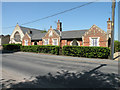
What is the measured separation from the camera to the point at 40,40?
89.6ft

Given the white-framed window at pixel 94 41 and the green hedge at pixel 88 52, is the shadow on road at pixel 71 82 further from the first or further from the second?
the white-framed window at pixel 94 41

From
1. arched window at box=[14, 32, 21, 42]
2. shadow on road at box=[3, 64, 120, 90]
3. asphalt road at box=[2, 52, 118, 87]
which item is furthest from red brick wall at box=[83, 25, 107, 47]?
arched window at box=[14, 32, 21, 42]

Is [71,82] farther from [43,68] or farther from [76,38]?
[76,38]

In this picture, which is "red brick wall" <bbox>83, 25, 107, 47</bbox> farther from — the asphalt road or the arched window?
the arched window

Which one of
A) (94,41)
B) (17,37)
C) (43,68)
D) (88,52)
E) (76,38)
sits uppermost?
(17,37)

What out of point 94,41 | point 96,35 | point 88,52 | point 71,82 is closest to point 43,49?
point 88,52

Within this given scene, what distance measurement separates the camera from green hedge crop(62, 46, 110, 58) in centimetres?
1389

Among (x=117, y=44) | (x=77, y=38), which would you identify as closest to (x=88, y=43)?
(x=77, y=38)

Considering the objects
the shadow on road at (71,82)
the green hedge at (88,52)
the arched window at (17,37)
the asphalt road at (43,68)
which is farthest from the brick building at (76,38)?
the arched window at (17,37)

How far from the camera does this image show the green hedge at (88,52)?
13892 millimetres

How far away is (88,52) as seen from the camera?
1516 cm

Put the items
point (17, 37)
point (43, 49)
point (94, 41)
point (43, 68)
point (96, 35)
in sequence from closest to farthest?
point (43, 68) < point (96, 35) < point (94, 41) < point (43, 49) < point (17, 37)

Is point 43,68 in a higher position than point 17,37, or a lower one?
lower

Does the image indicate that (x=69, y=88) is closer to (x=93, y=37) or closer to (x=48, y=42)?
(x=93, y=37)
